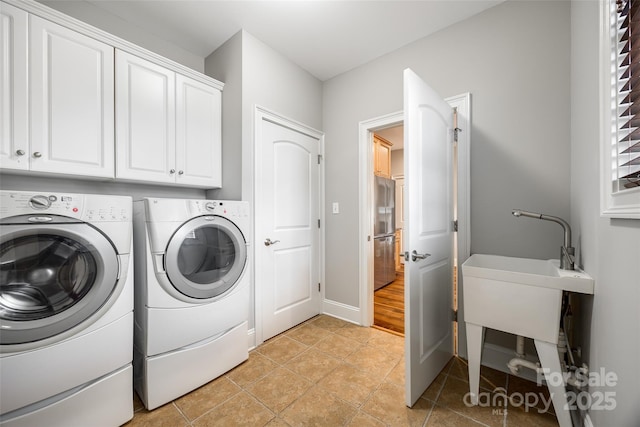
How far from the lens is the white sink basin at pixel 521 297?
1207mm

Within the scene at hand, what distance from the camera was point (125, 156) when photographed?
1682 millimetres

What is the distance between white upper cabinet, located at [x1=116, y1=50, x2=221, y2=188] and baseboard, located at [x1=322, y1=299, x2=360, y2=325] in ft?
5.64

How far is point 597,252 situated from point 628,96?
25.5 inches

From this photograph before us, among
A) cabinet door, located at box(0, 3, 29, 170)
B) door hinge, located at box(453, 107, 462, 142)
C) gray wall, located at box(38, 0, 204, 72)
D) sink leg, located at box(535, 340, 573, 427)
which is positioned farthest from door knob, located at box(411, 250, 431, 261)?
gray wall, located at box(38, 0, 204, 72)

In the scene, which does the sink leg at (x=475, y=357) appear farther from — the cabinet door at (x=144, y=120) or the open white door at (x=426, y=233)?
the cabinet door at (x=144, y=120)

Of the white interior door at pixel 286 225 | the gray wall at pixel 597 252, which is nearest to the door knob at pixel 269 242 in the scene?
the white interior door at pixel 286 225

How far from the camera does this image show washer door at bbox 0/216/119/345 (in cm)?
104

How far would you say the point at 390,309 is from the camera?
2.95 m

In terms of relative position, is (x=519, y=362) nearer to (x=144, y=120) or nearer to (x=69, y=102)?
(x=144, y=120)

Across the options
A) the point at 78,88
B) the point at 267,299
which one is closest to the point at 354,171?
the point at 267,299

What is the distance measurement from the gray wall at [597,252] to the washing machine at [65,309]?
6.80 ft

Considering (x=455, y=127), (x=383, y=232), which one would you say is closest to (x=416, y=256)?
(x=455, y=127)

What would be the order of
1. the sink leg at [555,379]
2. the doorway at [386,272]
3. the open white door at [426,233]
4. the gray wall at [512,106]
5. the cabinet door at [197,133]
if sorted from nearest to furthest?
the sink leg at [555,379] → the open white door at [426,233] → the gray wall at [512,106] → the cabinet door at [197,133] → the doorway at [386,272]

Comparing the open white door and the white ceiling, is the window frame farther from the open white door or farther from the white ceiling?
the white ceiling
